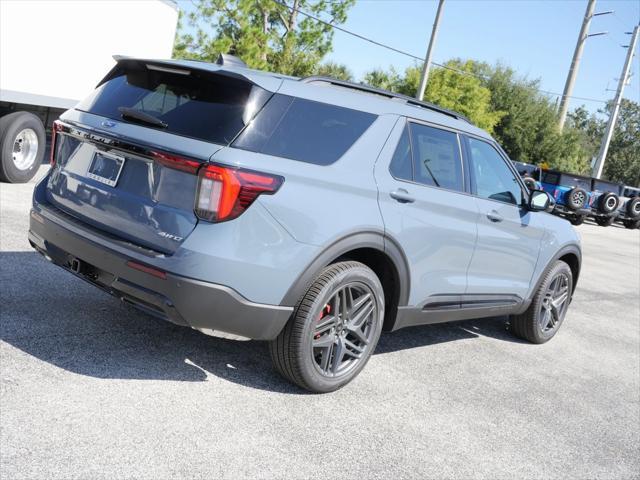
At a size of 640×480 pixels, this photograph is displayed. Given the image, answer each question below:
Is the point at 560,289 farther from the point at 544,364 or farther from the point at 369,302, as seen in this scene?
the point at 369,302

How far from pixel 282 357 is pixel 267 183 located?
1036mm

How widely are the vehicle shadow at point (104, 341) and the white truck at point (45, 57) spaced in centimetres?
410

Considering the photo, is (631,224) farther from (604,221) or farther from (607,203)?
(607,203)

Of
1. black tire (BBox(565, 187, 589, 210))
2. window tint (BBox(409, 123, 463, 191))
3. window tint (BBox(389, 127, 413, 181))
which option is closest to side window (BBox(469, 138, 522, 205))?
window tint (BBox(409, 123, 463, 191))

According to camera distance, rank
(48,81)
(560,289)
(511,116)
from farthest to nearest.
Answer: (511,116) → (48,81) → (560,289)

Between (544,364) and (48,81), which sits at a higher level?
(48,81)

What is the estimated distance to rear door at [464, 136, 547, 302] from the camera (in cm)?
494

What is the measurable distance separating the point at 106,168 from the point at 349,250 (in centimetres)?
141

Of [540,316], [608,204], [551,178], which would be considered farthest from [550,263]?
[608,204]

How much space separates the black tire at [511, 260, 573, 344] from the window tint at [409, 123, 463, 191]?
1.81m

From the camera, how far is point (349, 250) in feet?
12.5

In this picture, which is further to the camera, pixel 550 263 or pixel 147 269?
pixel 550 263

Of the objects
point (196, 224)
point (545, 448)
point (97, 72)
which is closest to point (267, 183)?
point (196, 224)

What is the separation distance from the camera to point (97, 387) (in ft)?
11.5
